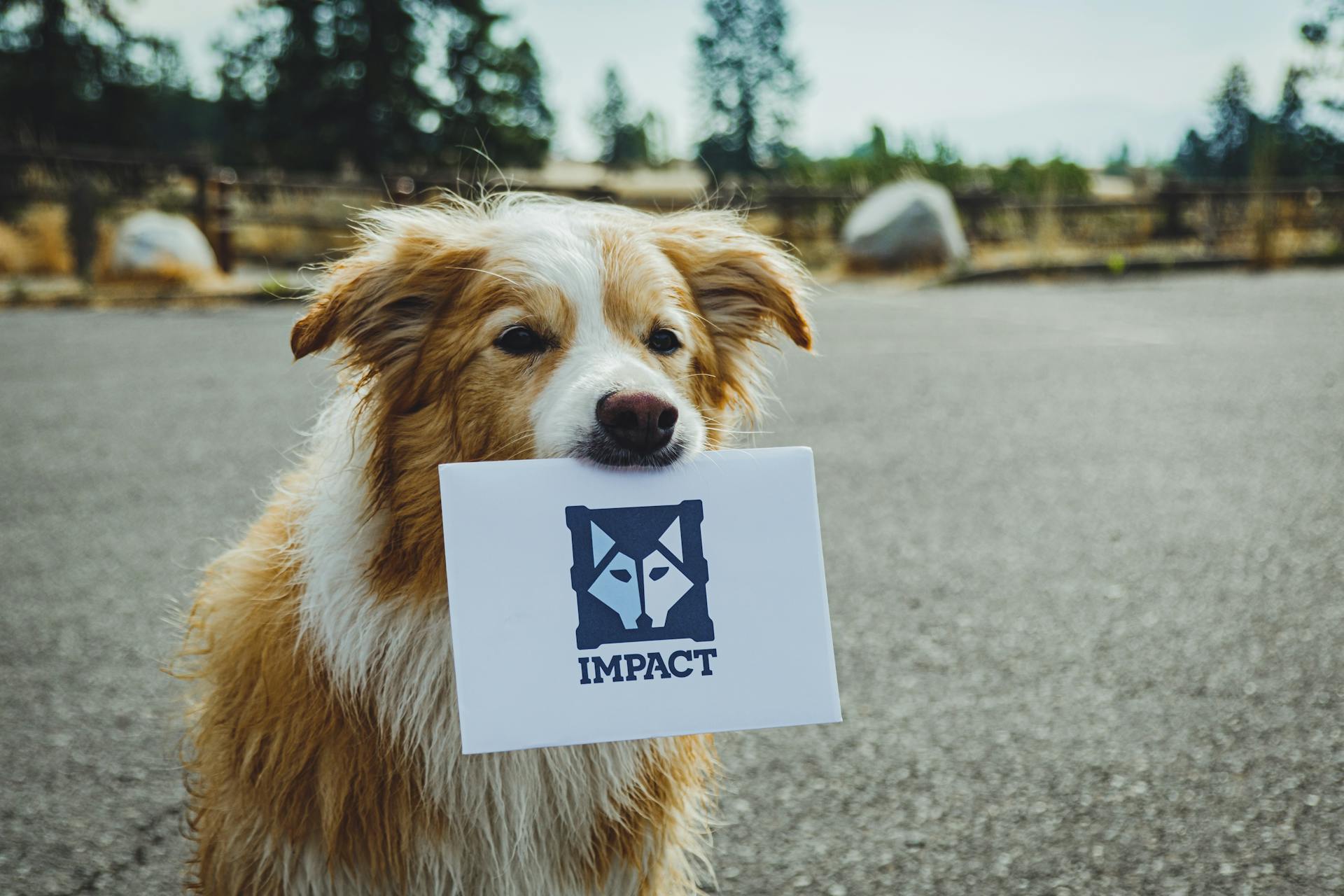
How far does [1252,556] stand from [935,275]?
40.2 feet

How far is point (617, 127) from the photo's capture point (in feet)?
254

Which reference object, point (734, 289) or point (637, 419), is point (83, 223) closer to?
point (734, 289)

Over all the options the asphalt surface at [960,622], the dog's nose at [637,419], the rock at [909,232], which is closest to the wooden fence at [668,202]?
the rock at [909,232]

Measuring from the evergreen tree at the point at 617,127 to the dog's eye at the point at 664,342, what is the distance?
7008 centimetres

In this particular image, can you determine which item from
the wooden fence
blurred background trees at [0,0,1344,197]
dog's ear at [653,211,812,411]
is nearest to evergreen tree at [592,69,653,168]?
blurred background trees at [0,0,1344,197]

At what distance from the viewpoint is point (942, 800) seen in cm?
300

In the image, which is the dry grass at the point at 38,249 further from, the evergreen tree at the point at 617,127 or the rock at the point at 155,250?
the evergreen tree at the point at 617,127

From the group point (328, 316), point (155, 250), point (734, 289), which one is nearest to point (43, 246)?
point (155, 250)

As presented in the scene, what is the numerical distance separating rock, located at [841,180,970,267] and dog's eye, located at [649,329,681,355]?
50.4ft

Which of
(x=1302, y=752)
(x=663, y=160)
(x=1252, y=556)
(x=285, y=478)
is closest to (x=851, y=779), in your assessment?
(x=1302, y=752)

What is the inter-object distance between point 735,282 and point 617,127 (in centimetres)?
7892

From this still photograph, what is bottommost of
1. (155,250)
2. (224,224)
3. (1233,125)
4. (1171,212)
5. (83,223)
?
(1171,212)

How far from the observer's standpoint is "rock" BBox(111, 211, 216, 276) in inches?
550

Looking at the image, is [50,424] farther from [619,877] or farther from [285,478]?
[619,877]
